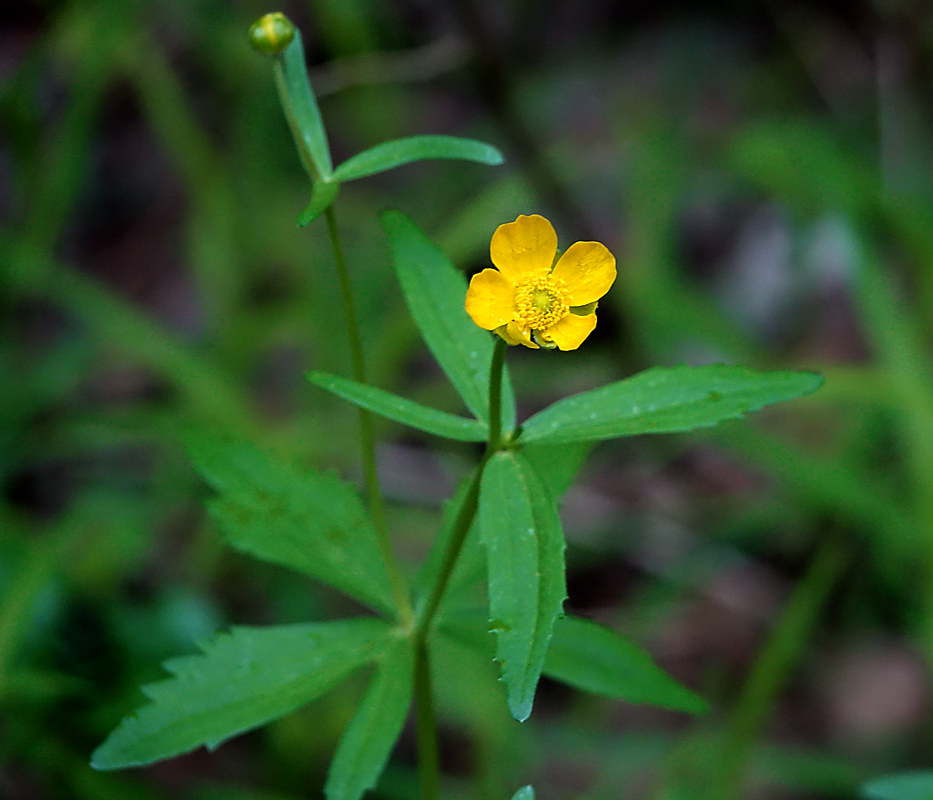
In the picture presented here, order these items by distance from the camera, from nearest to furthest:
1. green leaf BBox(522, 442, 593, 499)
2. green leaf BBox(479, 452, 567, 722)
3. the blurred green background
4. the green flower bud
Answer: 1. green leaf BBox(479, 452, 567, 722)
2. the green flower bud
3. green leaf BBox(522, 442, 593, 499)
4. the blurred green background

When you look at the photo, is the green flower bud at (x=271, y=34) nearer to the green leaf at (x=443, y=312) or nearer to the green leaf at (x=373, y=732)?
the green leaf at (x=443, y=312)

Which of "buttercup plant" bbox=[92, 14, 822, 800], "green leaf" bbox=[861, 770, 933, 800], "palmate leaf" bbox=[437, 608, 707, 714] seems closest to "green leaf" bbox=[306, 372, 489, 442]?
"buttercup plant" bbox=[92, 14, 822, 800]

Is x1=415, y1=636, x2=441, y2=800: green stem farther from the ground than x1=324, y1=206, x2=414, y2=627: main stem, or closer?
closer

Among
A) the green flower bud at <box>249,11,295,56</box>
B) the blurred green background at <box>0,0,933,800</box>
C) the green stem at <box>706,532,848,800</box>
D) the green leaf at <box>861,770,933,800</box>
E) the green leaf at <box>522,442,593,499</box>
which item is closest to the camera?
the green flower bud at <box>249,11,295,56</box>

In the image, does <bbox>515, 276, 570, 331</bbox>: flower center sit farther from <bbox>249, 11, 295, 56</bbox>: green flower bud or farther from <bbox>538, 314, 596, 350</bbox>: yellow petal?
<bbox>249, 11, 295, 56</bbox>: green flower bud

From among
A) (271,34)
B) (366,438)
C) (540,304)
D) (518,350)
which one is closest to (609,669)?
(366,438)

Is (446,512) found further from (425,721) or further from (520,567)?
(520,567)

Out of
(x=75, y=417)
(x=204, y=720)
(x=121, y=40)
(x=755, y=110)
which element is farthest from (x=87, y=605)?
(x=755, y=110)

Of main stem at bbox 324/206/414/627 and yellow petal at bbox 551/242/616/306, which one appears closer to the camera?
yellow petal at bbox 551/242/616/306
